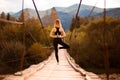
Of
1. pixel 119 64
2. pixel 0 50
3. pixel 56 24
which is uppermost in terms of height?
pixel 56 24

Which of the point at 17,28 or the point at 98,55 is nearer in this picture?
the point at 98,55

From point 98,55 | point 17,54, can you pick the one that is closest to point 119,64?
point 98,55

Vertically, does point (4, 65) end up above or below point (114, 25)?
below

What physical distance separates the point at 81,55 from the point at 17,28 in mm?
17698

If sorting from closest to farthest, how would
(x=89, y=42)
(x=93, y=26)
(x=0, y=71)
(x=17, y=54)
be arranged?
(x=17, y=54)
(x=0, y=71)
(x=89, y=42)
(x=93, y=26)

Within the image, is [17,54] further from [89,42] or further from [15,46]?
[89,42]

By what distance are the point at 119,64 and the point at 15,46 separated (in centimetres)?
1654

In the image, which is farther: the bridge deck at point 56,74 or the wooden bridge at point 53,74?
the bridge deck at point 56,74

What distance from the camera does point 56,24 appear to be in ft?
37.7

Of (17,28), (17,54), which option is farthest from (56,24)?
(17,28)

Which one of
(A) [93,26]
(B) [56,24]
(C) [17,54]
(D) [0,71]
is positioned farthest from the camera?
(A) [93,26]

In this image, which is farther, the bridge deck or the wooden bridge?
the bridge deck

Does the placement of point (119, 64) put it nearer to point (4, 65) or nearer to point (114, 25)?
point (114, 25)

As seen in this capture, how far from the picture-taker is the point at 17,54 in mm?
53562
